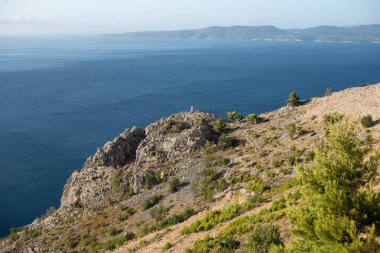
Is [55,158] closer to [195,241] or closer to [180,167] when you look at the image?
[180,167]

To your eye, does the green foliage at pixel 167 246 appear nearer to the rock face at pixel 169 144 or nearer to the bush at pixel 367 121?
the rock face at pixel 169 144

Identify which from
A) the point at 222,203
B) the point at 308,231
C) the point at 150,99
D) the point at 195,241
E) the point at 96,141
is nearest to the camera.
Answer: the point at 308,231

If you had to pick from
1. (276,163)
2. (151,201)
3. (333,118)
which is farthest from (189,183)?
(333,118)

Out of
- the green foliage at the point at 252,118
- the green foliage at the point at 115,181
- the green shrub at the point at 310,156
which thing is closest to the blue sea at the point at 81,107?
the green foliage at the point at 115,181

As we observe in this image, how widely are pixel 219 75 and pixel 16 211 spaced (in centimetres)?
14787

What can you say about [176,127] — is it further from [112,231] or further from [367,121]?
[367,121]

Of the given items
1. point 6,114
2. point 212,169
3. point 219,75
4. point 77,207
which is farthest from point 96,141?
point 219,75

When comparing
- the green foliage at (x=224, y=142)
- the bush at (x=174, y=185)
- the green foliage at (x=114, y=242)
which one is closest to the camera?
the green foliage at (x=114, y=242)

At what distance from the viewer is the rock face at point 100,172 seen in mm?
48781

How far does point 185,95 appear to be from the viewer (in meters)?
152

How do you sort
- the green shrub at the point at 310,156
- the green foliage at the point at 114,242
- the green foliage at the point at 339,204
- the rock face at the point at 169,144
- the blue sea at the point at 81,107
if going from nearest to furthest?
the green foliage at the point at 339,204
the green foliage at the point at 114,242
the green shrub at the point at 310,156
the rock face at the point at 169,144
the blue sea at the point at 81,107

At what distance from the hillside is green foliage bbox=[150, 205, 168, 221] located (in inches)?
4.3

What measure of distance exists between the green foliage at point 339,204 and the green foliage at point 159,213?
75.1 feet

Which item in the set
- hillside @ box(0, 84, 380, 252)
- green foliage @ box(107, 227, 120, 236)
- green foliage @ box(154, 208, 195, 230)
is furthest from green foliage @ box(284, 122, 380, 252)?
green foliage @ box(107, 227, 120, 236)
